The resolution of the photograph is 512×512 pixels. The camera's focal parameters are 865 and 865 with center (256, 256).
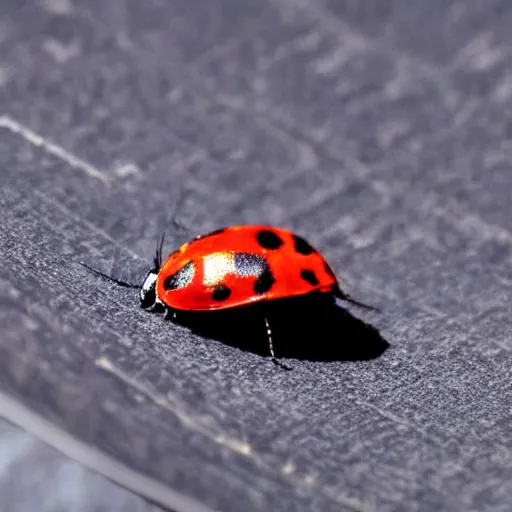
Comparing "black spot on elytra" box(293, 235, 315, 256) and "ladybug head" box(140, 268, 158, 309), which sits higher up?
"black spot on elytra" box(293, 235, 315, 256)

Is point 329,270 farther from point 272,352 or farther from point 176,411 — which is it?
point 176,411

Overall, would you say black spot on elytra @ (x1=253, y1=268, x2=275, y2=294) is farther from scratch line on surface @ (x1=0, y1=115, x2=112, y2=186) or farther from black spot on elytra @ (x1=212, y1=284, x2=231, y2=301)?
scratch line on surface @ (x1=0, y1=115, x2=112, y2=186)

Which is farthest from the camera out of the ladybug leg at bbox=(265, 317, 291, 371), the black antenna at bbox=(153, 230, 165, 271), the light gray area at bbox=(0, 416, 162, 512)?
the black antenna at bbox=(153, 230, 165, 271)

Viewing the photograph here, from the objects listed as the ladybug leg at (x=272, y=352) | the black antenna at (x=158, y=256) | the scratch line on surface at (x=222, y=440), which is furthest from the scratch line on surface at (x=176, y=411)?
the black antenna at (x=158, y=256)

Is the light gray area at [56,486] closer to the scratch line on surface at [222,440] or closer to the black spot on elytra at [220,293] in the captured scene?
the scratch line on surface at [222,440]

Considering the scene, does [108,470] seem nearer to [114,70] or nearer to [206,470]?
[206,470]

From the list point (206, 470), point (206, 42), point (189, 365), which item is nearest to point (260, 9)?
point (206, 42)

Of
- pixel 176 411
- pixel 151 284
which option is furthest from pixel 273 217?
pixel 176 411

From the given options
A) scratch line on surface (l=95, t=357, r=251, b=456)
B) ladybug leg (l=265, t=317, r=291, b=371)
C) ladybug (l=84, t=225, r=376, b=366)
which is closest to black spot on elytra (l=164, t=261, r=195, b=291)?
ladybug (l=84, t=225, r=376, b=366)
